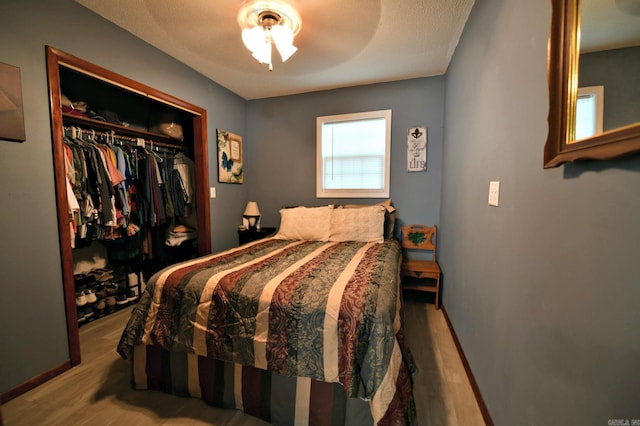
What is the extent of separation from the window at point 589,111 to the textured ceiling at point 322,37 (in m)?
1.54

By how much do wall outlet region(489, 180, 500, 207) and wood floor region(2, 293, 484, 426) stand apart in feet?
3.67

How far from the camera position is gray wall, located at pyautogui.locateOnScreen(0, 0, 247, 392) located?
4.66ft

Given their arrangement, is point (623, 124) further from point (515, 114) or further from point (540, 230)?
point (515, 114)

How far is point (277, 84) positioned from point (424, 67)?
166 cm

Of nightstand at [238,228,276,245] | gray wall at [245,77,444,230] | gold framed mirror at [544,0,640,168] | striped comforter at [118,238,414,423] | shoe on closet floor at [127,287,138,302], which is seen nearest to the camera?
gold framed mirror at [544,0,640,168]

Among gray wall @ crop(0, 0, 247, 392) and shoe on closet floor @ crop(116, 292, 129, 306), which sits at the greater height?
gray wall @ crop(0, 0, 247, 392)

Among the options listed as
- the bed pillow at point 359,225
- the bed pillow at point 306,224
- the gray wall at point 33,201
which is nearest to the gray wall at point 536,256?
the bed pillow at point 359,225

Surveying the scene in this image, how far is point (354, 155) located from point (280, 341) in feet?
8.09

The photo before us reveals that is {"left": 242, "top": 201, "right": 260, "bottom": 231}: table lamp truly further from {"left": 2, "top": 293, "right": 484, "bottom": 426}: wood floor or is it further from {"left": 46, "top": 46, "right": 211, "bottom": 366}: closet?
{"left": 2, "top": 293, "right": 484, "bottom": 426}: wood floor

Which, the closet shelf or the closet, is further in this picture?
the closet shelf

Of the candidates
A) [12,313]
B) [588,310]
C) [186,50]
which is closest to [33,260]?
[12,313]

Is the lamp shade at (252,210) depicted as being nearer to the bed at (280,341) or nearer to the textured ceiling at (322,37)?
the textured ceiling at (322,37)

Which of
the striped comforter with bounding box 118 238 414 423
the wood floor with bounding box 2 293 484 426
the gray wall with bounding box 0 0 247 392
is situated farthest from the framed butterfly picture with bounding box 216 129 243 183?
the wood floor with bounding box 2 293 484 426

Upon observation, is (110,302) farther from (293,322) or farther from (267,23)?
(267,23)
